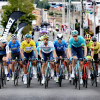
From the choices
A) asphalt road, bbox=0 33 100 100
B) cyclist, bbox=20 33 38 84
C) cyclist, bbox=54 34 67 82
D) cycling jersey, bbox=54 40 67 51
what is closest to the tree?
cyclist, bbox=54 34 67 82

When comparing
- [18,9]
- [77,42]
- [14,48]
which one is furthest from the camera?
[18,9]

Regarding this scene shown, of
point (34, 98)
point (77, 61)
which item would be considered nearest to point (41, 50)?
point (77, 61)

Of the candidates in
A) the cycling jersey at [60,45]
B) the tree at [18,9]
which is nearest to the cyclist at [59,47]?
the cycling jersey at [60,45]

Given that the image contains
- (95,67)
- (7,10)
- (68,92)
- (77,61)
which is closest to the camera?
(68,92)

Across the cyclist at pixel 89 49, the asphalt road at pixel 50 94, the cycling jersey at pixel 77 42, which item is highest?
the cycling jersey at pixel 77 42

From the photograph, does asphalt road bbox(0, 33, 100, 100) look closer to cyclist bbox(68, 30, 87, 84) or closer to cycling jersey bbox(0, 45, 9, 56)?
cyclist bbox(68, 30, 87, 84)

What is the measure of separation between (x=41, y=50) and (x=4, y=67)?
1698mm

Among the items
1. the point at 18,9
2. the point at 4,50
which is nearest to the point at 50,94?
the point at 4,50

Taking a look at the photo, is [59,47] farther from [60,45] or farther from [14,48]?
[14,48]

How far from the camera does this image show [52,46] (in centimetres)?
1605

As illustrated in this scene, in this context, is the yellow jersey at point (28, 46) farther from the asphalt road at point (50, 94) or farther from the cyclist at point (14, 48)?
the asphalt road at point (50, 94)

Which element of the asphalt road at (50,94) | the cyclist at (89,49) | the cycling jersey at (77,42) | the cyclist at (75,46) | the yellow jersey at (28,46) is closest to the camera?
the asphalt road at (50,94)

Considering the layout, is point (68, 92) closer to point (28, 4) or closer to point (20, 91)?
point (20, 91)

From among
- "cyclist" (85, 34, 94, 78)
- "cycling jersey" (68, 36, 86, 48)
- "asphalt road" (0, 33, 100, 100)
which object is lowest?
"asphalt road" (0, 33, 100, 100)
